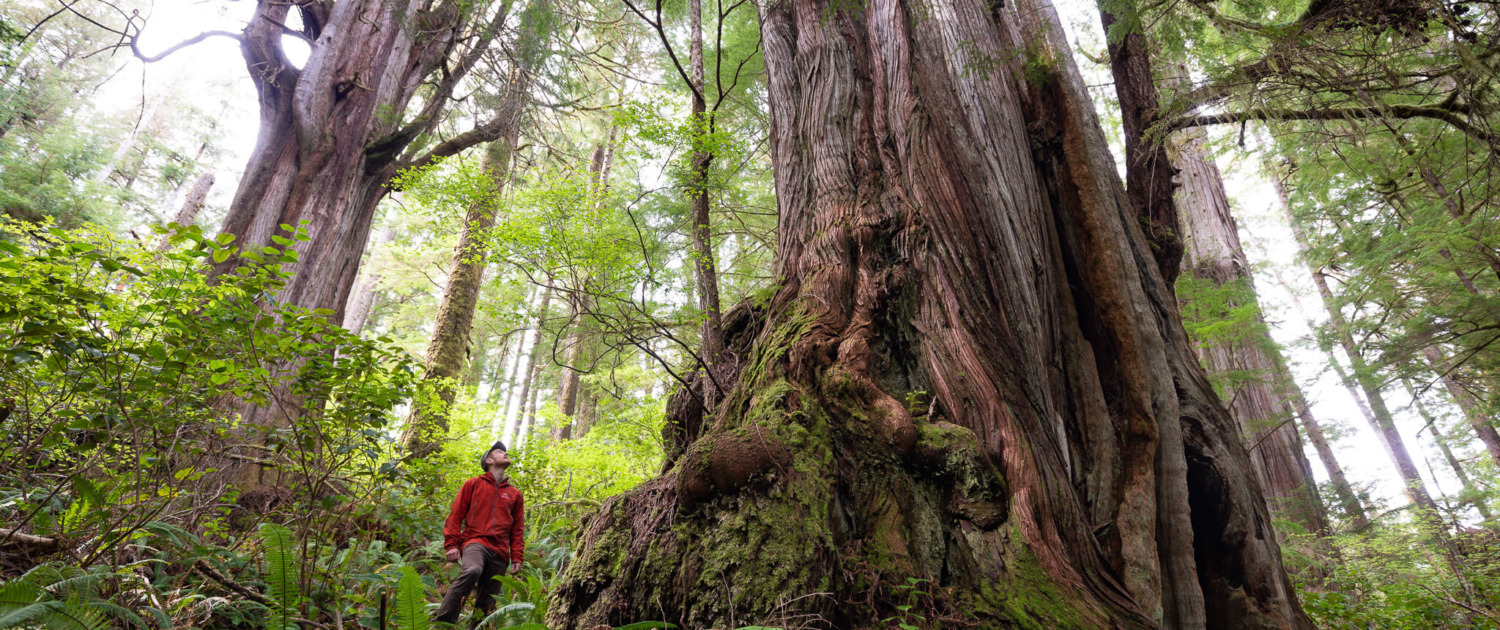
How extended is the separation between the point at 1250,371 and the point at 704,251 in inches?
257

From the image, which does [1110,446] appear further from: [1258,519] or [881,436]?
[881,436]

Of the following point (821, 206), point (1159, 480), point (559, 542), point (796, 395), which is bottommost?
point (559, 542)

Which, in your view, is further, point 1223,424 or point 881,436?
point 1223,424

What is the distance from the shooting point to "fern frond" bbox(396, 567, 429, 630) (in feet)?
7.68

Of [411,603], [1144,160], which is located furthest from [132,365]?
[1144,160]

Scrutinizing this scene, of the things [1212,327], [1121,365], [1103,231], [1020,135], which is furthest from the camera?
[1212,327]

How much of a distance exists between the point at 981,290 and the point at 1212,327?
424 centimetres

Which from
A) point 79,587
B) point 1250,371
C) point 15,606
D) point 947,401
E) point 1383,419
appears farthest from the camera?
point 1383,419

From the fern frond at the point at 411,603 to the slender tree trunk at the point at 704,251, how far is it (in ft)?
6.08

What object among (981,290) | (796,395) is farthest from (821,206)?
(796,395)

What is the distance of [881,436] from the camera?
289 centimetres

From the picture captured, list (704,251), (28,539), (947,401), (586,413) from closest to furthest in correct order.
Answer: (28,539) < (947,401) < (704,251) < (586,413)

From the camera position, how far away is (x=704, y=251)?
499cm

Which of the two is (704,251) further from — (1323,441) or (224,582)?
(1323,441)
